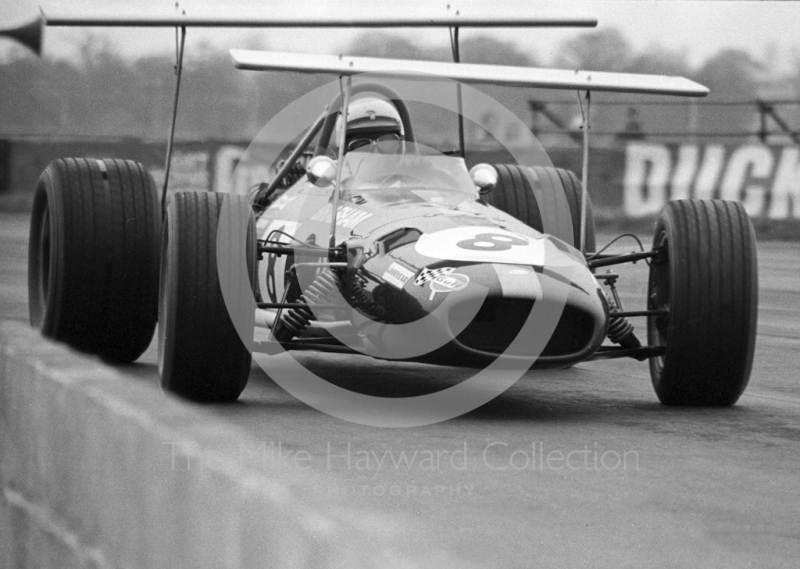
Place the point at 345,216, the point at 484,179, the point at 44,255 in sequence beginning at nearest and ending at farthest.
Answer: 1. the point at 345,216
2. the point at 484,179
3. the point at 44,255

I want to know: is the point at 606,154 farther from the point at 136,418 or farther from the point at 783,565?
the point at 136,418

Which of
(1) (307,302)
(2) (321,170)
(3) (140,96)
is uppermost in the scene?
(2) (321,170)

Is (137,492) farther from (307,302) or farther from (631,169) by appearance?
(631,169)

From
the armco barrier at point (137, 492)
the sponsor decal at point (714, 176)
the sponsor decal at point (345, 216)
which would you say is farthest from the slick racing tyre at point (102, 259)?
the sponsor decal at point (714, 176)

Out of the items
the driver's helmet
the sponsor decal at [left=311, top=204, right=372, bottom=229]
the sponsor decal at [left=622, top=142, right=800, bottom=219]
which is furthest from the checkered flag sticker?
the sponsor decal at [left=622, top=142, right=800, bottom=219]

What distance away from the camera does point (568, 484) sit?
4.90 metres

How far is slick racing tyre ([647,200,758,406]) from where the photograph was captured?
640 centimetres

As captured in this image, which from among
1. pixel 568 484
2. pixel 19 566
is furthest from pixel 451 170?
pixel 19 566

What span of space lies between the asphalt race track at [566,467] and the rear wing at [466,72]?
1.56 m

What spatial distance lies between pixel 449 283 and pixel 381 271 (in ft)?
1.69

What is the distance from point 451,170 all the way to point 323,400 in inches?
66.1

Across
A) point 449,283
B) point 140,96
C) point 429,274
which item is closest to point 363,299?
point 429,274

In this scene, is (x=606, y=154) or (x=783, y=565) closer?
(x=783, y=565)

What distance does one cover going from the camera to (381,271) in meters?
6.44
